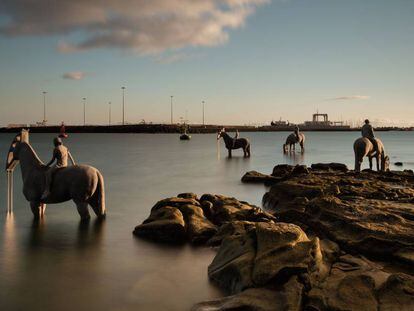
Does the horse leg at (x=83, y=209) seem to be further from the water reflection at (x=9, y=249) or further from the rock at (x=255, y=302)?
the rock at (x=255, y=302)

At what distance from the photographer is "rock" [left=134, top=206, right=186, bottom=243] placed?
11234mm

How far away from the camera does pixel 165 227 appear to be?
1136cm

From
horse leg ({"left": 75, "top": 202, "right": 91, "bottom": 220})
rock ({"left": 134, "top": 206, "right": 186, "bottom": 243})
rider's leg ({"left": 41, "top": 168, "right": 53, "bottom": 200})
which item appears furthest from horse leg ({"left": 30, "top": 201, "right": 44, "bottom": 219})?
rock ({"left": 134, "top": 206, "right": 186, "bottom": 243})

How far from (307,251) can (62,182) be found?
7.95 meters

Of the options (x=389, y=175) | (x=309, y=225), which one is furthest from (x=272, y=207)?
(x=389, y=175)

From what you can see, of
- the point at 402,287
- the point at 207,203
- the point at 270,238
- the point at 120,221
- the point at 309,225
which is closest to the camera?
the point at 402,287

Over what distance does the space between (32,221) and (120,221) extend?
9.32 ft

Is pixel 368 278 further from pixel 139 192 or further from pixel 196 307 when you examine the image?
pixel 139 192

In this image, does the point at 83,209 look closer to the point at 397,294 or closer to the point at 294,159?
the point at 397,294

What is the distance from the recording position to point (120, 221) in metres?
14.3

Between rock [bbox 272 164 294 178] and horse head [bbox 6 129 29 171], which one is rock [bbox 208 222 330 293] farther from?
rock [bbox 272 164 294 178]

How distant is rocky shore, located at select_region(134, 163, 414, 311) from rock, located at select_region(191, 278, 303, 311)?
0.05 ft

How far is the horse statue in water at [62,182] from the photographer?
12289 mm

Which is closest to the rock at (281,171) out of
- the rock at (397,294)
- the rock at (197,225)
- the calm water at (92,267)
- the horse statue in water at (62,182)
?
the calm water at (92,267)
